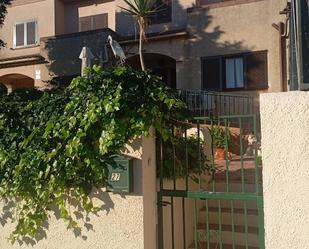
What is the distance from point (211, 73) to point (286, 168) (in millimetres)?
10553

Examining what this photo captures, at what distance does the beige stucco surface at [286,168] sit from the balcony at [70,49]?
1131 centimetres

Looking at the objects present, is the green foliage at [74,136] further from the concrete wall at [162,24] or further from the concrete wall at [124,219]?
the concrete wall at [162,24]

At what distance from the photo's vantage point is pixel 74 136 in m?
3.72

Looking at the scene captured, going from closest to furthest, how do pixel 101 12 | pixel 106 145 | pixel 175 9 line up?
pixel 106 145 < pixel 175 9 < pixel 101 12

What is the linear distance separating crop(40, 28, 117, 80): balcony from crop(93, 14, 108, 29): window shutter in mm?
2364

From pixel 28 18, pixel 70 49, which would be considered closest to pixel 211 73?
pixel 70 49

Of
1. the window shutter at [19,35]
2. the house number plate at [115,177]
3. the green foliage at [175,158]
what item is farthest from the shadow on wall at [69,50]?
the house number plate at [115,177]

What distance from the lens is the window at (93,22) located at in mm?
17078

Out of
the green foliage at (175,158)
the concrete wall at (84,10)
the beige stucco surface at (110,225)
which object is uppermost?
the concrete wall at (84,10)

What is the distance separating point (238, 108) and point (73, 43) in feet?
23.4

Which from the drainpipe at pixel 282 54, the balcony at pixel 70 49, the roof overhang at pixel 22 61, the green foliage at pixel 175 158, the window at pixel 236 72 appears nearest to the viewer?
the green foliage at pixel 175 158

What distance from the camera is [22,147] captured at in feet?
13.3

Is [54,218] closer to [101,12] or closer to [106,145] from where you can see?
[106,145]

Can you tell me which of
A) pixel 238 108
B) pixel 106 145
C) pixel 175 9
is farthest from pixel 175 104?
pixel 175 9
